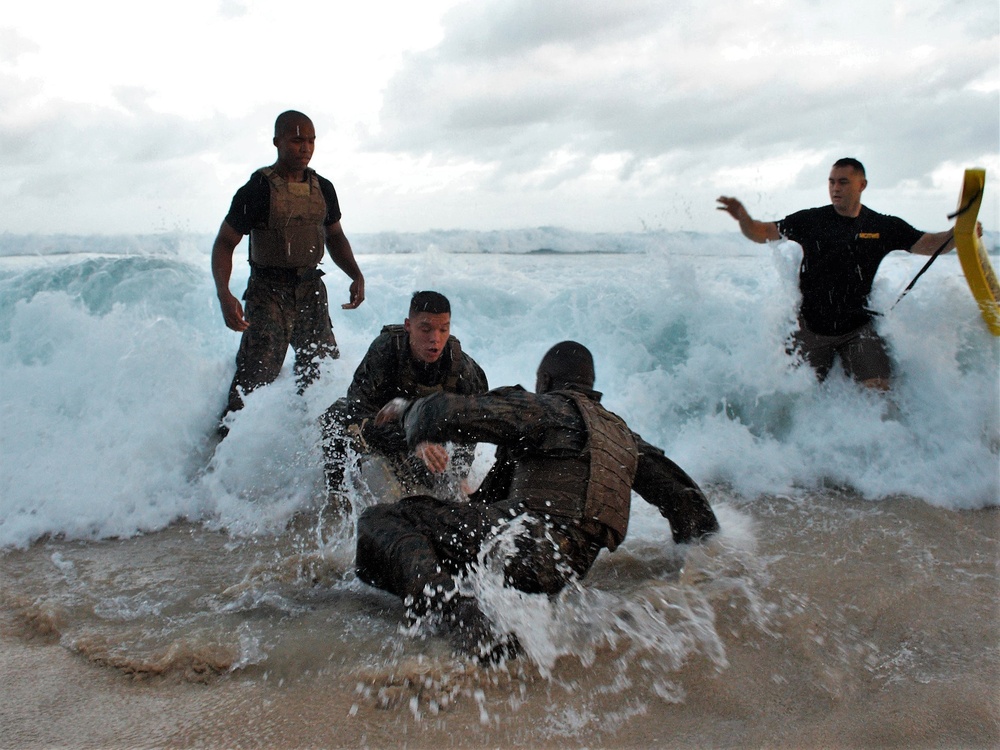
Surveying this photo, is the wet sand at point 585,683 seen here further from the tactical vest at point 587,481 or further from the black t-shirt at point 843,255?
the black t-shirt at point 843,255

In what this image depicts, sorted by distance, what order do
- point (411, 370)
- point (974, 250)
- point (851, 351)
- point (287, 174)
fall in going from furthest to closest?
1. point (851, 351)
2. point (974, 250)
3. point (287, 174)
4. point (411, 370)

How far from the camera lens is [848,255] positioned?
4.80 meters

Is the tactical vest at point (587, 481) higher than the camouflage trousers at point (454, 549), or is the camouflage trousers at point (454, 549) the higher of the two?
the tactical vest at point (587, 481)

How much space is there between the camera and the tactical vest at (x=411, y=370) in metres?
3.73

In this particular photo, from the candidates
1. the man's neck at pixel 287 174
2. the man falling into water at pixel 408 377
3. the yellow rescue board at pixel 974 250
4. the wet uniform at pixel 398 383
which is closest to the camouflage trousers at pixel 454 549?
the man falling into water at pixel 408 377

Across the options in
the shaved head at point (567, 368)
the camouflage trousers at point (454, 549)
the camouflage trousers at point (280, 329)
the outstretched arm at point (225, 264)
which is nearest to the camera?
the camouflage trousers at point (454, 549)

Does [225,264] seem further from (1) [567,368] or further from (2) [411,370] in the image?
(1) [567,368]

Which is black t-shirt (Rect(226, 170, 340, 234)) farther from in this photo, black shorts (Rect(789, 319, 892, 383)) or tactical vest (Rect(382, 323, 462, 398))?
black shorts (Rect(789, 319, 892, 383))

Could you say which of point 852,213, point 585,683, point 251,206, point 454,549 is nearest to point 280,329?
point 251,206

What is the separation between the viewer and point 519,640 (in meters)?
2.33

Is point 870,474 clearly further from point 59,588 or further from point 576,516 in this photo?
point 59,588

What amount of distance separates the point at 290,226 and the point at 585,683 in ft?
10.6

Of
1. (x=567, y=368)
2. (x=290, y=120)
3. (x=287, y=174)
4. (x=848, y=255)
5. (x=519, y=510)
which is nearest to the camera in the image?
(x=519, y=510)

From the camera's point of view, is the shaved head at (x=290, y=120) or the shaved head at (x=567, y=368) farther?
the shaved head at (x=290, y=120)
